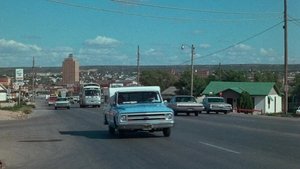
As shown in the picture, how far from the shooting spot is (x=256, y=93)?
292ft

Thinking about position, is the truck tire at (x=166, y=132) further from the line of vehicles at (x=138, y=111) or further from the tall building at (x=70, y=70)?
the tall building at (x=70, y=70)

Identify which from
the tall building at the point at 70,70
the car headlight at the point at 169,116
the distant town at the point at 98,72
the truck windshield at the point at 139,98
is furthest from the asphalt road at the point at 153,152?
the tall building at the point at 70,70

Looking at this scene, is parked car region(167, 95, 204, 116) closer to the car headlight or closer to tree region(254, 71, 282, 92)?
the car headlight

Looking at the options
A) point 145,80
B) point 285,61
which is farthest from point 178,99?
point 145,80

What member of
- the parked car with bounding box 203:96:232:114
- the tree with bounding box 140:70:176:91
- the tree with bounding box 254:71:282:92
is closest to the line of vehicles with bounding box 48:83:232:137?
the parked car with bounding box 203:96:232:114

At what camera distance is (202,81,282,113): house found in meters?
88.8

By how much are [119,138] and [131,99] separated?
170 cm

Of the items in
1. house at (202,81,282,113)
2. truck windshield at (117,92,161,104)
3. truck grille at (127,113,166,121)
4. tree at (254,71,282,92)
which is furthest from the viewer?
tree at (254,71,282,92)

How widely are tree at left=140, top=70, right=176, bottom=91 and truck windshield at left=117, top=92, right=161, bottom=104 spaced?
133598 millimetres

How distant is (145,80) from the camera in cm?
16000

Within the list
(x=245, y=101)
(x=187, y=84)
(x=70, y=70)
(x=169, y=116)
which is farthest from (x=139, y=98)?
(x=70, y=70)

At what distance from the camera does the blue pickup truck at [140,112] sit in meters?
22.1

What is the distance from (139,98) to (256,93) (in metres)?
67.4

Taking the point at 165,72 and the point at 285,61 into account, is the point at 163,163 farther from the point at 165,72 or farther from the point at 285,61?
the point at 165,72
